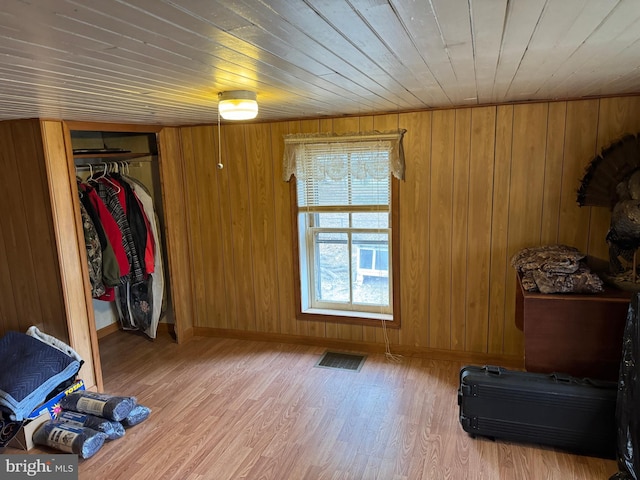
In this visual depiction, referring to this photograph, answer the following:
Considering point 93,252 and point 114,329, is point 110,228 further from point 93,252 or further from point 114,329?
A: point 114,329

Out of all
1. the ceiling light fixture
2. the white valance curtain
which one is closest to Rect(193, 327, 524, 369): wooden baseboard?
the white valance curtain

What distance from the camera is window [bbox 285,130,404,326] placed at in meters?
3.35

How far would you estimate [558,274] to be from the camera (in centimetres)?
247

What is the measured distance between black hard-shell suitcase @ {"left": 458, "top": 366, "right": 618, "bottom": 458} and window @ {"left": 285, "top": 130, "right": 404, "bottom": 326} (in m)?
1.12

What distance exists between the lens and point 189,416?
2818 millimetres

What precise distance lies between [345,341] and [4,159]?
2729 millimetres

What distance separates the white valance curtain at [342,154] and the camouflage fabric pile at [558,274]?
1.11m

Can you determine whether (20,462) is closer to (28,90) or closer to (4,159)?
(4,159)

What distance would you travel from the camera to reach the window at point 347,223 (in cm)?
335

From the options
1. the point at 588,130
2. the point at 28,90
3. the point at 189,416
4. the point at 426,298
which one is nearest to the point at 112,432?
the point at 189,416

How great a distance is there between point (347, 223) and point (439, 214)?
0.74 m

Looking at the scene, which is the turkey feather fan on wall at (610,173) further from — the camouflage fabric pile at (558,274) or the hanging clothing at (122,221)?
the hanging clothing at (122,221)

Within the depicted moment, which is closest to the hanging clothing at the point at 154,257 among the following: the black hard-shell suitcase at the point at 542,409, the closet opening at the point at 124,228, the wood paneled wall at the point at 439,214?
the closet opening at the point at 124,228

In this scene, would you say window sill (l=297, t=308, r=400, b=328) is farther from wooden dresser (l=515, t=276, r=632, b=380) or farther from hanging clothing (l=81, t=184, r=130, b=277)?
hanging clothing (l=81, t=184, r=130, b=277)
